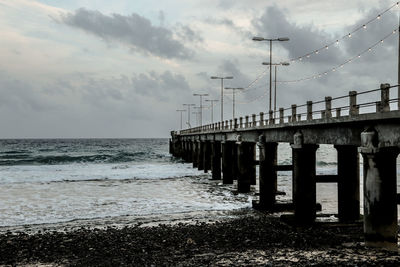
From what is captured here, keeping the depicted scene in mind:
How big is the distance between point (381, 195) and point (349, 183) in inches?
168

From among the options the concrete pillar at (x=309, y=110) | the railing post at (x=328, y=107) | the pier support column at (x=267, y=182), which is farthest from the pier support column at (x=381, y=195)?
the pier support column at (x=267, y=182)

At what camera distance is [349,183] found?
628 inches

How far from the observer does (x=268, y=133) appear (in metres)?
21.7

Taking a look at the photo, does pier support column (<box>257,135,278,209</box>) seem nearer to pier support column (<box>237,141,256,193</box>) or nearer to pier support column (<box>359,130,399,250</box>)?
pier support column (<box>237,141,256,193</box>)

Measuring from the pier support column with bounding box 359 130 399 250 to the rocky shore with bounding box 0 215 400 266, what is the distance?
54 centimetres

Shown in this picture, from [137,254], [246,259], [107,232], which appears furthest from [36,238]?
[246,259]

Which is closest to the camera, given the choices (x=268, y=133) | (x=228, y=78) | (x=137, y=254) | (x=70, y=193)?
(x=137, y=254)

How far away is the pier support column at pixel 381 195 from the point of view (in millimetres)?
11766

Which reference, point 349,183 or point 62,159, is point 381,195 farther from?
point 62,159

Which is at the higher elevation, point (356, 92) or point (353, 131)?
point (356, 92)

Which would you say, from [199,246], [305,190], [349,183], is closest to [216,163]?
[305,190]

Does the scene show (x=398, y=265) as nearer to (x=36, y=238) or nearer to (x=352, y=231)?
(x=352, y=231)

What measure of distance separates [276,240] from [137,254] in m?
4.41

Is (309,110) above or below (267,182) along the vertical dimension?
above
